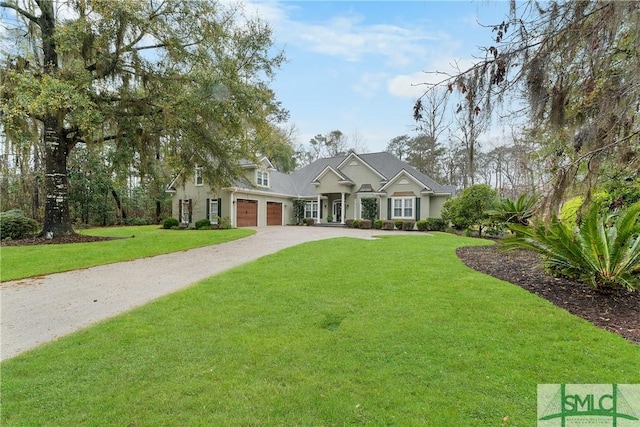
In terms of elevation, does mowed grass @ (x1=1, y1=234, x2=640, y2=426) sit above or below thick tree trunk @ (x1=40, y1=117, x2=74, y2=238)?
below

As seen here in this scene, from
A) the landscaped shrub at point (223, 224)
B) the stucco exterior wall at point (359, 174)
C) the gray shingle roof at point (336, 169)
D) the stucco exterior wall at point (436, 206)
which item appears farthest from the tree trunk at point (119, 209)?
the stucco exterior wall at point (436, 206)

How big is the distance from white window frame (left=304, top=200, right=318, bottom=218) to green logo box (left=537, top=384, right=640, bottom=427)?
24156 millimetres

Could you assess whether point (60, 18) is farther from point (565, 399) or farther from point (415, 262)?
point (565, 399)

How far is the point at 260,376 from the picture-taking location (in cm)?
303

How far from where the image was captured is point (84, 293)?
6.10 meters

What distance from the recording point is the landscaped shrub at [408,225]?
872 inches

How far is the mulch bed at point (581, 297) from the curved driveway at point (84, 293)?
6466 millimetres

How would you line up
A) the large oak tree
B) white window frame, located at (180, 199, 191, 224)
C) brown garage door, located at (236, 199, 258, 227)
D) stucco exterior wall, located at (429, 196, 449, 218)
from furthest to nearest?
white window frame, located at (180, 199, 191, 224) → stucco exterior wall, located at (429, 196, 449, 218) → brown garage door, located at (236, 199, 258, 227) → the large oak tree

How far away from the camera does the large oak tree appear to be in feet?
34.5

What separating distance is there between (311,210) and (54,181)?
687 inches

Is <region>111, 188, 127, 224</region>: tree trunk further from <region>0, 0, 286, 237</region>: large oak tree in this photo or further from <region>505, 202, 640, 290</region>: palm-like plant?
<region>505, 202, 640, 290</region>: palm-like plant

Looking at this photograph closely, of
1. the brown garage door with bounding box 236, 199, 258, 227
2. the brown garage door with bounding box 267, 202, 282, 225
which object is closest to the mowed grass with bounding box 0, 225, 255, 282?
the brown garage door with bounding box 236, 199, 258, 227

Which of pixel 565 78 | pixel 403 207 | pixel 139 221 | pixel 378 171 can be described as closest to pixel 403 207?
pixel 403 207

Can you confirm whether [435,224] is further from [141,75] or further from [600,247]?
[141,75]
